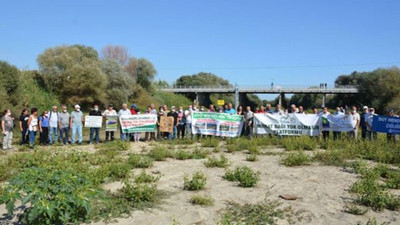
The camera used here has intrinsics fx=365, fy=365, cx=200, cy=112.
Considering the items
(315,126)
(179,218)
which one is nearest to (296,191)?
(179,218)

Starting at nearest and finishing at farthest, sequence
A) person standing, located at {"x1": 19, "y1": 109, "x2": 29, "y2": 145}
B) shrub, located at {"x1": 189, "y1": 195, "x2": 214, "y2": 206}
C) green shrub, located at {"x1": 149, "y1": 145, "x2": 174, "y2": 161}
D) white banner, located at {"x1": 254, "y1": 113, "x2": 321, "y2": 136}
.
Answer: shrub, located at {"x1": 189, "y1": 195, "x2": 214, "y2": 206} < green shrub, located at {"x1": 149, "y1": 145, "x2": 174, "y2": 161} < person standing, located at {"x1": 19, "y1": 109, "x2": 29, "y2": 145} < white banner, located at {"x1": 254, "y1": 113, "x2": 321, "y2": 136}

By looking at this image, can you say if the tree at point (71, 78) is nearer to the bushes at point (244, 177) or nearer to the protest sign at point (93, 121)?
the protest sign at point (93, 121)

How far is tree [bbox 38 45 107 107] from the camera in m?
41.2

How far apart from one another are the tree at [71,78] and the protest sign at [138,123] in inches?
1026

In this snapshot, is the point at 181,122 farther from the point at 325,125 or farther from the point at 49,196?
the point at 49,196

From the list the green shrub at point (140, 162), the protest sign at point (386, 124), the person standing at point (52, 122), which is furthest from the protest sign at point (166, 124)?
the protest sign at point (386, 124)

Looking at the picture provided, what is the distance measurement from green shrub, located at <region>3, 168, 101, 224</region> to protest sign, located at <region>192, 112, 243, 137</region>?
12.1 m

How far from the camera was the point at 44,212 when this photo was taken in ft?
16.5

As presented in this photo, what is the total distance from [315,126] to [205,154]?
7.12 meters

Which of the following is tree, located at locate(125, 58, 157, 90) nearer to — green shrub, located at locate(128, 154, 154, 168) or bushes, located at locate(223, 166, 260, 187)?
green shrub, located at locate(128, 154, 154, 168)

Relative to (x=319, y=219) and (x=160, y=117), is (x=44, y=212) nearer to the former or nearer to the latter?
(x=319, y=219)

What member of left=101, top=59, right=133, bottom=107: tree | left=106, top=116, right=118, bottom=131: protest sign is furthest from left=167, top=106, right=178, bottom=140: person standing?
left=101, top=59, right=133, bottom=107: tree

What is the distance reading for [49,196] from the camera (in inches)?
211

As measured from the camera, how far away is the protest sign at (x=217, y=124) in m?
17.7
